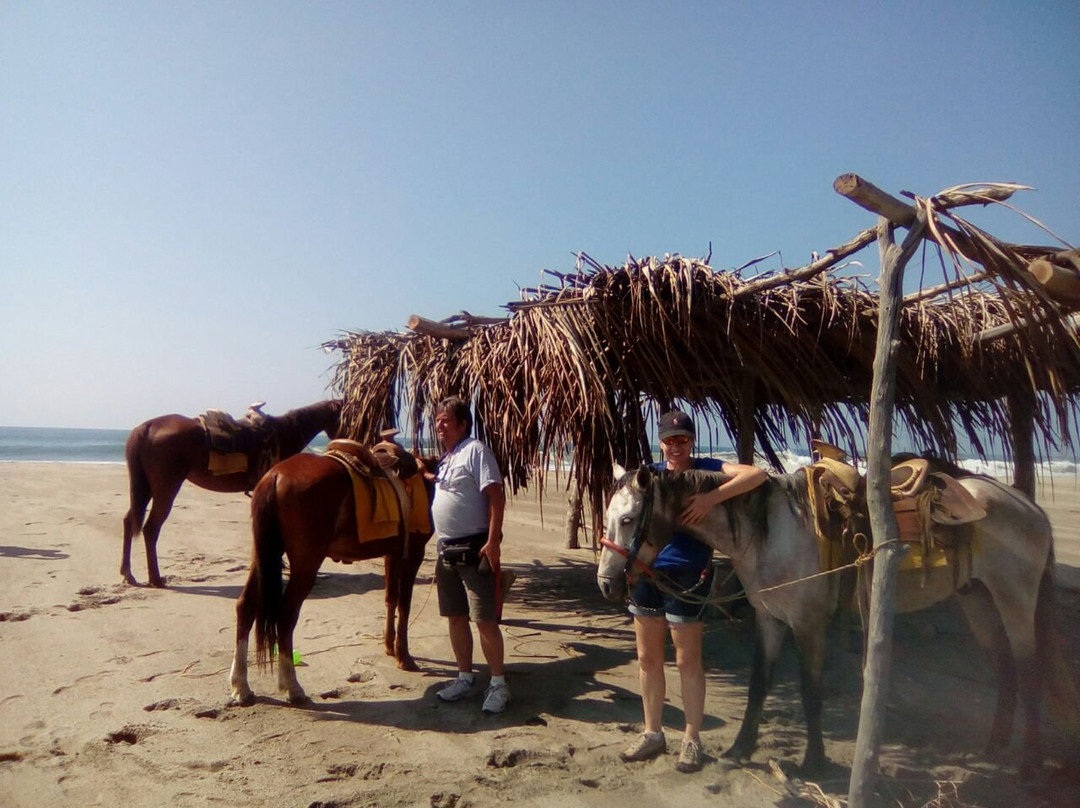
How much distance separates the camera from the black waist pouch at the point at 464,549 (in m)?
3.58

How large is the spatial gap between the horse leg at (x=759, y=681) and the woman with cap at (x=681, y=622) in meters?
0.22

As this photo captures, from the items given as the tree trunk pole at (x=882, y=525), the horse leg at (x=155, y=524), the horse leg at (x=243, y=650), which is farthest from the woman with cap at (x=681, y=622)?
the horse leg at (x=155, y=524)

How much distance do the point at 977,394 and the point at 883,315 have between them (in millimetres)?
4075

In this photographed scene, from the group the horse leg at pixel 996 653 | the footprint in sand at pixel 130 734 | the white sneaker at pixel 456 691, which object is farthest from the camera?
the white sneaker at pixel 456 691

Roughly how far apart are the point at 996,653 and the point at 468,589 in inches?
111

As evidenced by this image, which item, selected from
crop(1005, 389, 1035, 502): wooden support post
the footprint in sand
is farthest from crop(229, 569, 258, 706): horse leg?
crop(1005, 389, 1035, 502): wooden support post

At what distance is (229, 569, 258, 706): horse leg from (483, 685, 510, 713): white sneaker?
1283 mm

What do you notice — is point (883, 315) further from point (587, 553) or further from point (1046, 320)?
point (587, 553)

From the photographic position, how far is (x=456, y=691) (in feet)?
12.3

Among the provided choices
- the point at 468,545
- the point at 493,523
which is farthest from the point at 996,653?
the point at 468,545

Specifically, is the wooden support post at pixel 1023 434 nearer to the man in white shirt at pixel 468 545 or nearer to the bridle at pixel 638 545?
the bridle at pixel 638 545

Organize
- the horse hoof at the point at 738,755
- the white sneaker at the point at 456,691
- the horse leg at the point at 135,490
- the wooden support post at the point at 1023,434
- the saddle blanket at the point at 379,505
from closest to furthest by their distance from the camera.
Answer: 1. the horse hoof at the point at 738,755
2. the white sneaker at the point at 456,691
3. the saddle blanket at the point at 379,505
4. the wooden support post at the point at 1023,434
5. the horse leg at the point at 135,490

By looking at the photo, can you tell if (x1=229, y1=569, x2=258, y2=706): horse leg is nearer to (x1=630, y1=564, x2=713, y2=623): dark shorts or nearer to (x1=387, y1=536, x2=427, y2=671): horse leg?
(x1=387, y1=536, x2=427, y2=671): horse leg

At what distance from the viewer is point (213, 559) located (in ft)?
25.1
